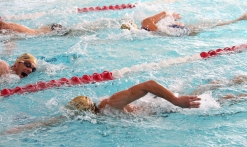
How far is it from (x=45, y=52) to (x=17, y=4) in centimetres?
475

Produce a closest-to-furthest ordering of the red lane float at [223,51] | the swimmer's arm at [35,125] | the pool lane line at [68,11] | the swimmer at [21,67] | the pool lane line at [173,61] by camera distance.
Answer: the swimmer's arm at [35,125]
the swimmer at [21,67]
the pool lane line at [173,61]
the red lane float at [223,51]
the pool lane line at [68,11]

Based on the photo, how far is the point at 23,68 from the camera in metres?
4.91

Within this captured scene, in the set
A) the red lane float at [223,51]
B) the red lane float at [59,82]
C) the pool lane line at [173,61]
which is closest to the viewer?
the red lane float at [59,82]

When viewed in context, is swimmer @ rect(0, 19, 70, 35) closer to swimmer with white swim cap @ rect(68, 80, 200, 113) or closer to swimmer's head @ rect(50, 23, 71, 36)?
swimmer's head @ rect(50, 23, 71, 36)

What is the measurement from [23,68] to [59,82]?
0.62 m

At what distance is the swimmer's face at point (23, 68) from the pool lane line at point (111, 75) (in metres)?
0.36

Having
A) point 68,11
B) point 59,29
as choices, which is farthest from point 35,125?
point 68,11

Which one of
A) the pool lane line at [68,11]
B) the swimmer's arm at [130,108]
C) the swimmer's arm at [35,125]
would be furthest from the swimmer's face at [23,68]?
the pool lane line at [68,11]

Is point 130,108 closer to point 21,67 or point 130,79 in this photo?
point 130,79

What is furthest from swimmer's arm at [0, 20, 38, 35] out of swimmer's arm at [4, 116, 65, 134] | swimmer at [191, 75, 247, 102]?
swimmer at [191, 75, 247, 102]

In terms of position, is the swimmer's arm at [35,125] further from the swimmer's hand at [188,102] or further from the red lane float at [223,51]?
the red lane float at [223,51]

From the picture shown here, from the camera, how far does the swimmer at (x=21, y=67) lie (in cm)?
482

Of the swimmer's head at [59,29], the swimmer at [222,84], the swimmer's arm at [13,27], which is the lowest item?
the swimmer at [222,84]

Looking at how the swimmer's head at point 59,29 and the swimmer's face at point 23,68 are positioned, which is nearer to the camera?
the swimmer's face at point 23,68
